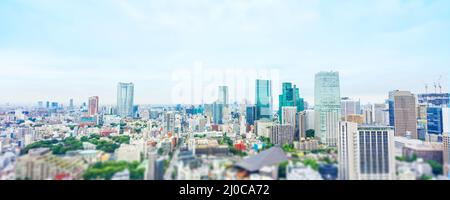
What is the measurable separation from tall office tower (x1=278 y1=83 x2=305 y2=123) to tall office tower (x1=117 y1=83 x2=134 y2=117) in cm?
97

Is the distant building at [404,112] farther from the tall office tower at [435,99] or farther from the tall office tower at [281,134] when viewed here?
the tall office tower at [281,134]

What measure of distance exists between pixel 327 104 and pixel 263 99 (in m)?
0.41

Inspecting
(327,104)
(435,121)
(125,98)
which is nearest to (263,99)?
(327,104)

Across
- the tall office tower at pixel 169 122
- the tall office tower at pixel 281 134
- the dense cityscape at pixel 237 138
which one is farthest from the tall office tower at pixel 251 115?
the tall office tower at pixel 169 122

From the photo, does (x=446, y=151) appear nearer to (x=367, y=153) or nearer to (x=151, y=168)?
(x=367, y=153)

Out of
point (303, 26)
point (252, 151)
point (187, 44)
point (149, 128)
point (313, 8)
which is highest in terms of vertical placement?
point (313, 8)

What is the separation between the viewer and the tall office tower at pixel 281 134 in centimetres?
141

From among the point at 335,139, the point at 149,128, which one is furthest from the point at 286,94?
the point at 149,128

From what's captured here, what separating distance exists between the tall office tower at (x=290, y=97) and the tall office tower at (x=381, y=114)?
1.40ft

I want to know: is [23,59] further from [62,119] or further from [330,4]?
[330,4]

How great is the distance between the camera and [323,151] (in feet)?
4.38

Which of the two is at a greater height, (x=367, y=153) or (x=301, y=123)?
(x=301, y=123)

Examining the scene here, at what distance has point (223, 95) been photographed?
1.55 metres

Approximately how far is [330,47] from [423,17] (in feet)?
1.89
